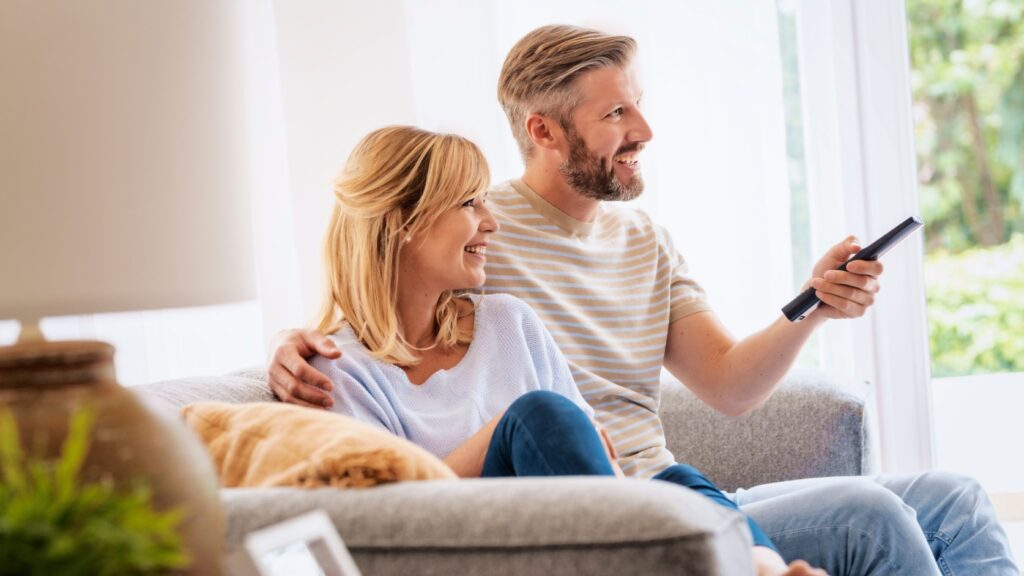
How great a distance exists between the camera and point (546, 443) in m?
1.29

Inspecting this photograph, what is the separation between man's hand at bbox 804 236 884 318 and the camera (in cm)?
183

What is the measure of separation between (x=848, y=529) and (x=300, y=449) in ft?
2.69

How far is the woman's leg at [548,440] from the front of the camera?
1.26m

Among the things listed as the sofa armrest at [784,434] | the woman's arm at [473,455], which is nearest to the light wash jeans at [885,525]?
the sofa armrest at [784,434]

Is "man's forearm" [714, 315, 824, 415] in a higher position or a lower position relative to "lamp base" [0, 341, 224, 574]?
lower

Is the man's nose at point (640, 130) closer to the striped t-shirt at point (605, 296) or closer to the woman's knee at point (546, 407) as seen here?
the striped t-shirt at point (605, 296)

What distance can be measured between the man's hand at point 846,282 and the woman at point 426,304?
16.3 inches

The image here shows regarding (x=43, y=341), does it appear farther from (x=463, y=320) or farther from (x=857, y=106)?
(x=857, y=106)

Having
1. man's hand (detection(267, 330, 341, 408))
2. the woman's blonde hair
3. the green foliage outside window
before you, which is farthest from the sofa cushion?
the green foliage outside window

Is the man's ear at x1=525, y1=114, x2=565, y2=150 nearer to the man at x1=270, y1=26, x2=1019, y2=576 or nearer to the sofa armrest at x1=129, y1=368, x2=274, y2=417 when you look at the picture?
the man at x1=270, y1=26, x2=1019, y2=576

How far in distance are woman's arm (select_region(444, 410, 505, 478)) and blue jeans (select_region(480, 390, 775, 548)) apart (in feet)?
0.28

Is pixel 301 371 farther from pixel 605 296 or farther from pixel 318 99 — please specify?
pixel 318 99

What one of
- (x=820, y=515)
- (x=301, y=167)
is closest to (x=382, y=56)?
(x=301, y=167)

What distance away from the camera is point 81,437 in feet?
2.10
